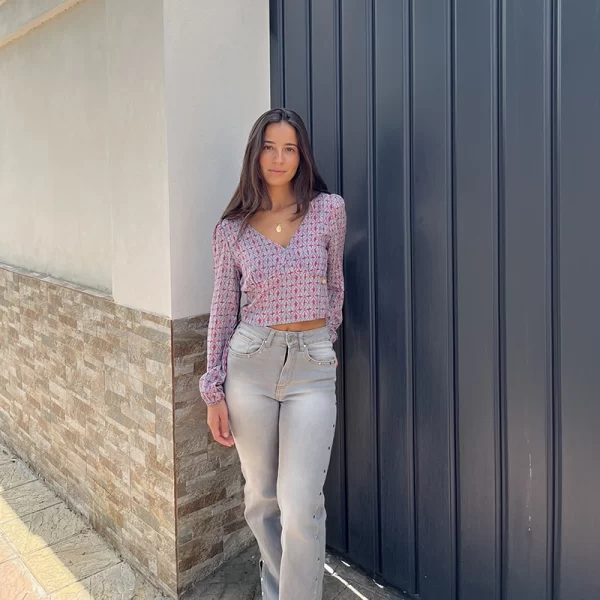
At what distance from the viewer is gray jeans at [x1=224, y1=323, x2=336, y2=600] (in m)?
1.91

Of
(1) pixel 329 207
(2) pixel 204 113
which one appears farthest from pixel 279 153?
(2) pixel 204 113

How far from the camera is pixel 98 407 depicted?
2.84m

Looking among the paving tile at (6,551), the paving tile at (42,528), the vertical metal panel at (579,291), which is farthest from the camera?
the paving tile at (42,528)

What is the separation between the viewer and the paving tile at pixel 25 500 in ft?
10.3

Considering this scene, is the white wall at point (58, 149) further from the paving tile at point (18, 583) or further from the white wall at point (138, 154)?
the paving tile at point (18, 583)

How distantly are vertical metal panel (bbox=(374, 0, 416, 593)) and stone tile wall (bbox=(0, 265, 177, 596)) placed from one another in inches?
32.4

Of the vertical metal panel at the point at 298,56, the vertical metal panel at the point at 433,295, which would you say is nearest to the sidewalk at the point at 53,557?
the vertical metal panel at the point at 433,295

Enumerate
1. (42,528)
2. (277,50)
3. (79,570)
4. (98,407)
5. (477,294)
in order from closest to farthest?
(477,294) → (277,50) → (79,570) → (98,407) → (42,528)

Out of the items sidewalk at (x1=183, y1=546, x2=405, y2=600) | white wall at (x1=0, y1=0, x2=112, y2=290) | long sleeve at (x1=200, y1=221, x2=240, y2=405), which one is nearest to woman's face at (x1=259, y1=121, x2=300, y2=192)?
long sleeve at (x1=200, y1=221, x2=240, y2=405)

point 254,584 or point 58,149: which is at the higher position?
point 58,149

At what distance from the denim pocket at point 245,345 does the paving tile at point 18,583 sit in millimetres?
1419

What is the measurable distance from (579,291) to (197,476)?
158cm

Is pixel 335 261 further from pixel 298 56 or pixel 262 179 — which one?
pixel 298 56

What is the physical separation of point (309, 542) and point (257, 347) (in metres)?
0.65
